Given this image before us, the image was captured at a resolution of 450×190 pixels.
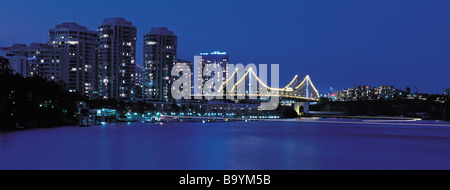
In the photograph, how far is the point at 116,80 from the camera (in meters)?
84.2

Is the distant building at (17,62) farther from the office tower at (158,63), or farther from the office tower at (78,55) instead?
the office tower at (158,63)

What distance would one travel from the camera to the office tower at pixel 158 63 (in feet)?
321

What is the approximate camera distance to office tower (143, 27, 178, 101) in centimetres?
9794

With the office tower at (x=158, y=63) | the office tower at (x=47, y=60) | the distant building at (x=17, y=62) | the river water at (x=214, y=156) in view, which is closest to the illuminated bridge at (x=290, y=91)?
the office tower at (x=158, y=63)

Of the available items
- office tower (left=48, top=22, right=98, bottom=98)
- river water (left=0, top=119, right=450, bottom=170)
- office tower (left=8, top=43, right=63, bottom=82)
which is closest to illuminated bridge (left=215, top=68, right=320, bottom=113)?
office tower (left=48, top=22, right=98, bottom=98)

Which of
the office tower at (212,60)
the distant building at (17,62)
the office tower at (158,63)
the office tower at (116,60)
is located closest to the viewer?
the distant building at (17,62)

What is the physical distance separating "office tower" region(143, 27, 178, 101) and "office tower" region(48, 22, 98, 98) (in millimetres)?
17262

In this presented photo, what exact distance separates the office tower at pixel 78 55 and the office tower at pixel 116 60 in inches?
91.2

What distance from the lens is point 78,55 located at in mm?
76812

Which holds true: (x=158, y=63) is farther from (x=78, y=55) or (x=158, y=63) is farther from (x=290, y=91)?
(x=290, y=91)
